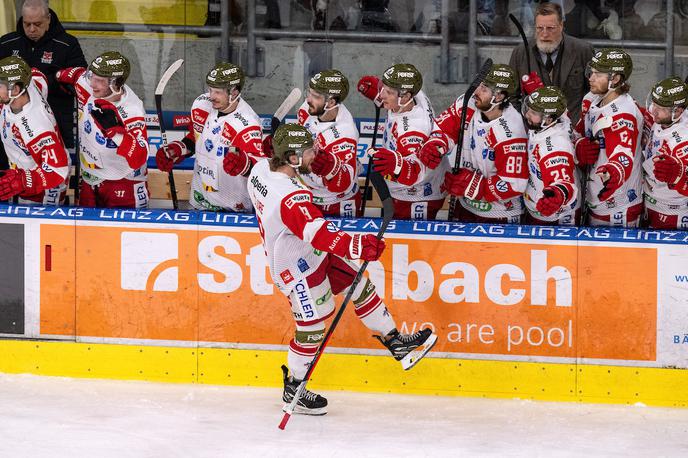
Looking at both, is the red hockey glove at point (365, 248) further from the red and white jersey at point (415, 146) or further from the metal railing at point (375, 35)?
the metal railing at point (375, 35)

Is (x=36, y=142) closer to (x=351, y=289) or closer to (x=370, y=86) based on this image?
(x=370, y=86)

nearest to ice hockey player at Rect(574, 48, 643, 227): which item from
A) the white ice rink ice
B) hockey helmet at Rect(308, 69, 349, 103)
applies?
the white ice rink ice

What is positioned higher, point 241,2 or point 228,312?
point 241,2

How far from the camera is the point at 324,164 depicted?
7.28 m

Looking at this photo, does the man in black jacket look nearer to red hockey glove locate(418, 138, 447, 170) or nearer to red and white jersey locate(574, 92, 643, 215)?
red hockey glove locate(418, 138, 447, 170)

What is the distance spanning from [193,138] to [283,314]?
1.24m

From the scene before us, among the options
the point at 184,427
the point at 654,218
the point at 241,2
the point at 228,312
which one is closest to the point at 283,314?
the point at 228,312

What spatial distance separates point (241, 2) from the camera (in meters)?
9.62

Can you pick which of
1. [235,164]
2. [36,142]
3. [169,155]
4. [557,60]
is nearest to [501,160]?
[557,60]

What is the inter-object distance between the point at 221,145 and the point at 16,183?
1.11 meters

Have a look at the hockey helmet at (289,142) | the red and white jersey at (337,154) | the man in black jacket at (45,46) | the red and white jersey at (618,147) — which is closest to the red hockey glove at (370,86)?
the red and white jersey at (337,154)

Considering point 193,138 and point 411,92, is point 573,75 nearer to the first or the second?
point 411,92

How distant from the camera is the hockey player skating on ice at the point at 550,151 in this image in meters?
7.09

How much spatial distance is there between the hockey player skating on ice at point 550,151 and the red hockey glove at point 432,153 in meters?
0.46
